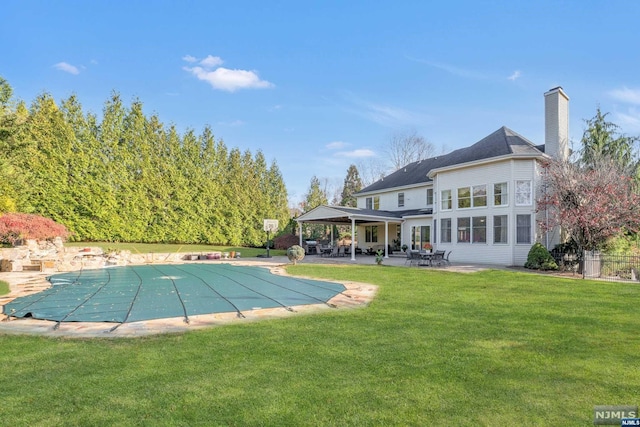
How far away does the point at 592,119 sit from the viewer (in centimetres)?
2350

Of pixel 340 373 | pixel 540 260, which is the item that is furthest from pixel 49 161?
pixel 540 260

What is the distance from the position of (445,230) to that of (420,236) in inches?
115

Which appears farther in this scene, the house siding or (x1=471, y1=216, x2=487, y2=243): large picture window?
(x1=471, y1=216, x2=487, y2=243): large picture window

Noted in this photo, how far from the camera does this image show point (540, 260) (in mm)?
14688

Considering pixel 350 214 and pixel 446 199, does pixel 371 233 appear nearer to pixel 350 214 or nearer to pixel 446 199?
pixel 350 214

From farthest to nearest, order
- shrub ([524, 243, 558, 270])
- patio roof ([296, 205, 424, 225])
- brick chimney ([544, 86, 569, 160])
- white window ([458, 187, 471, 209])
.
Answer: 1. patio roof ([296, 205, 424, 225])
2. white window ([458, 187, 471, 209])
3. brick chimney ([544, 86, 569, 160])
4. shrub ([524, 243, 558, 270])

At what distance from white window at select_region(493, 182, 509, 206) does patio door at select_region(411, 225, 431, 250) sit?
5.15m

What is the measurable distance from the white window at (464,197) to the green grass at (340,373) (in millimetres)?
12512

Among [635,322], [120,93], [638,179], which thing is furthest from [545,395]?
[120,93]

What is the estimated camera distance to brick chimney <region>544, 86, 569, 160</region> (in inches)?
674

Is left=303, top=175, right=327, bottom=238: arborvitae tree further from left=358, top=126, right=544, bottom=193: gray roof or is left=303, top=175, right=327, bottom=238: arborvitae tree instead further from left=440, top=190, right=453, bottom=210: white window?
left=440, top=190, right=453, bottom=210: white window

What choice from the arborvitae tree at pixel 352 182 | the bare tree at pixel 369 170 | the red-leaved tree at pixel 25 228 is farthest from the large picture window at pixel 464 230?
the bare tree at pixel 369 170

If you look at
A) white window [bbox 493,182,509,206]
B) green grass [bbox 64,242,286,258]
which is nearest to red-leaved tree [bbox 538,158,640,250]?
white window [bbox 493,182,509,206]

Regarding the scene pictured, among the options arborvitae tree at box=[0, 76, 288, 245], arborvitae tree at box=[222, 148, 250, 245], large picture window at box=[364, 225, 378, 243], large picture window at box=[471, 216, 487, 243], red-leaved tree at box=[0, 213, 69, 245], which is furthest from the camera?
large picture window at box=[364, 225, 378, 243]
